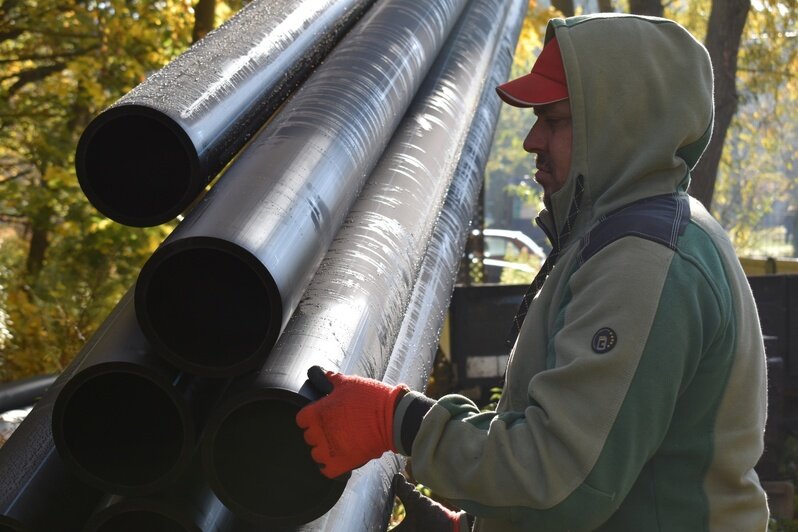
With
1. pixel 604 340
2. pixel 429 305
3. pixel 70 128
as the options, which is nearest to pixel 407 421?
pixel 604 340

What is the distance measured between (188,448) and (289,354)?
0.98 ft

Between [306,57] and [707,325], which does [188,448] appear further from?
[306,57]

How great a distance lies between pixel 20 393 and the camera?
7.45 meters

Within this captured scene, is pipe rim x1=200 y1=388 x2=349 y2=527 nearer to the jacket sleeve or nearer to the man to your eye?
the man

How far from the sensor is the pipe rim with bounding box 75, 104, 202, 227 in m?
2.61

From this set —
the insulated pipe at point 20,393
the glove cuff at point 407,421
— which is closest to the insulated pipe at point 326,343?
the glove cuff at point 407,421

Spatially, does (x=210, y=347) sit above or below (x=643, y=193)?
below

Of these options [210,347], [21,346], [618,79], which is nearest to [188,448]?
[210,347]

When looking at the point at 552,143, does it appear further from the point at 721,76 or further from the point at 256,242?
the point at 721,76

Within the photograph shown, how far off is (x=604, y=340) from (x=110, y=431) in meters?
1.20

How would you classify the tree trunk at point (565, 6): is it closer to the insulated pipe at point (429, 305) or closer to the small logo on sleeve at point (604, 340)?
the insulated pipe at point (429, 305)

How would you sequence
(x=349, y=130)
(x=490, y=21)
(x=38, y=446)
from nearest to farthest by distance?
1. (x=38, y=446)
2. (x=349, y=130)
3. (x=490, y=21)

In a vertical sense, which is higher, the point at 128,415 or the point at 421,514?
the point at 128,415

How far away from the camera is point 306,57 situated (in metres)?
3.48
